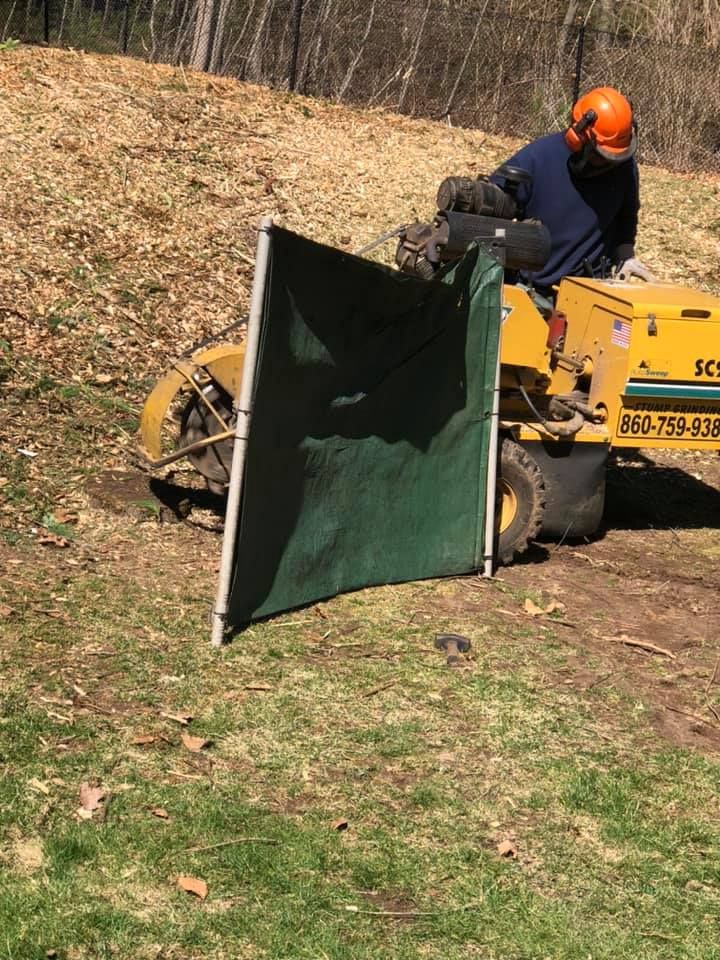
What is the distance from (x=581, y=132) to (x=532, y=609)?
2905mm

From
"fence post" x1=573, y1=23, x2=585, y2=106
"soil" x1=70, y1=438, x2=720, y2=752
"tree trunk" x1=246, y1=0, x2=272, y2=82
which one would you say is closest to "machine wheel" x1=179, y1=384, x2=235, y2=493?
"soil" x1=70, y1=438, x2=720, y2=752

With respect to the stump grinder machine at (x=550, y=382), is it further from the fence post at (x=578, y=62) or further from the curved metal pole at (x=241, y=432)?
the fence post at (x=578, y=62)

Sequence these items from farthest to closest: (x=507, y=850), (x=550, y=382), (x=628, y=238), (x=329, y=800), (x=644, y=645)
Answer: (x=628, y=238)
(x=550, y=382)
(x=644, y=645)
(x=329, y=800)
(x=507, y=850)

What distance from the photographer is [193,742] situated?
4.91 metres

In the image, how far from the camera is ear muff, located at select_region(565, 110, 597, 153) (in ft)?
25.1

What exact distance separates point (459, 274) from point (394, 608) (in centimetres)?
168

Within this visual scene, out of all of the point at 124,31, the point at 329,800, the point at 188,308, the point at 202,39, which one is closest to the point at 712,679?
the point at 329,800

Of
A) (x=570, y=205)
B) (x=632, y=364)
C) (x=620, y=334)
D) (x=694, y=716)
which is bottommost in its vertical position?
(x=694, y=716)

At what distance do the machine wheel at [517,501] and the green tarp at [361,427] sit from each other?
21 centimetres

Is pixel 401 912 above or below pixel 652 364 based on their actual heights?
below

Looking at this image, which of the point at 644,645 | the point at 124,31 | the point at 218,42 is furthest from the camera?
the point at 218,42

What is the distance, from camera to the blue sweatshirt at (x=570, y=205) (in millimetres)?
7922

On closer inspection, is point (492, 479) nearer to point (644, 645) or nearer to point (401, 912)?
point (644, 645)

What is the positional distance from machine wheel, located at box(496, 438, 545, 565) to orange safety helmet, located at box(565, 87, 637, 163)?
1.93 meters
